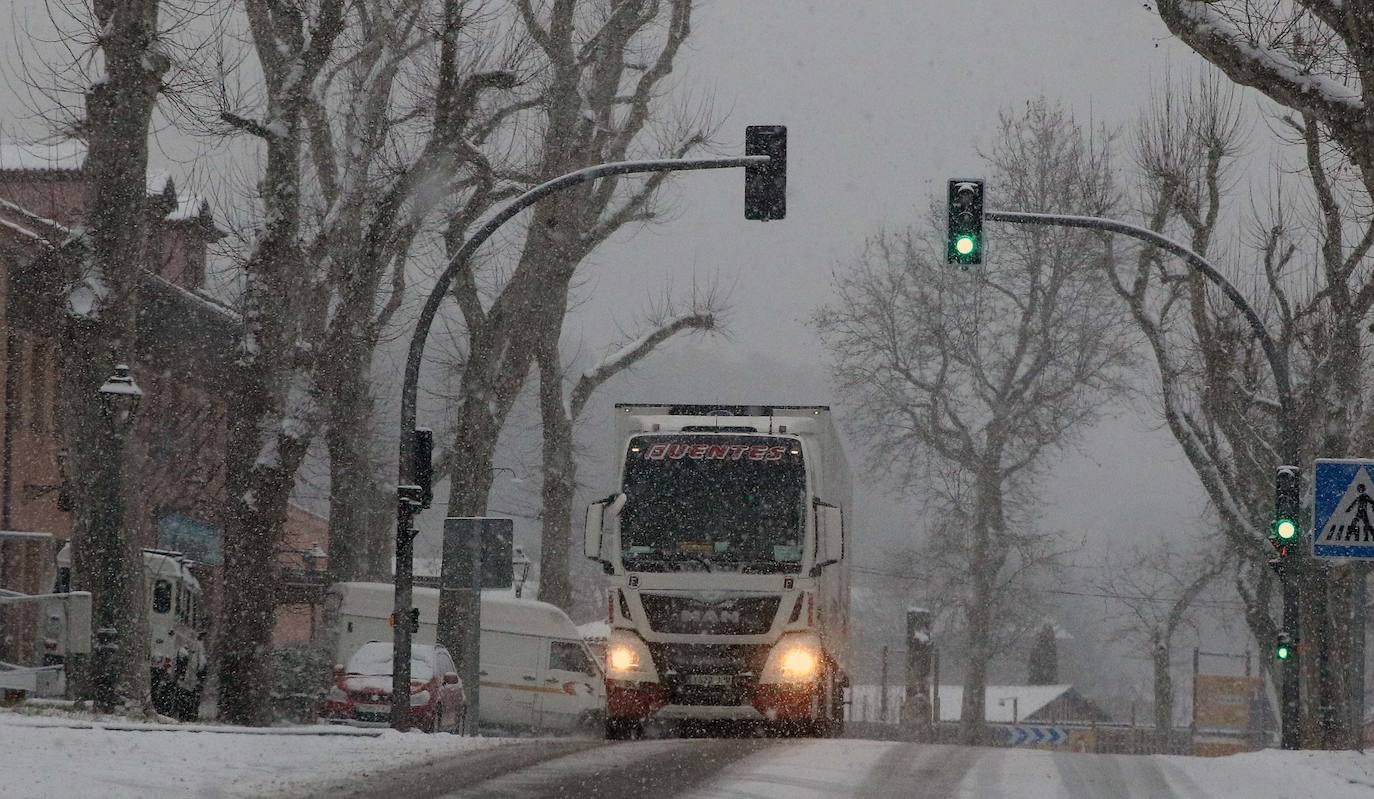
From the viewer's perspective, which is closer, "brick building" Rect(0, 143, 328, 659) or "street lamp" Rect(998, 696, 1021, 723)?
"brick building" Rect(0, 143, 328, 659)

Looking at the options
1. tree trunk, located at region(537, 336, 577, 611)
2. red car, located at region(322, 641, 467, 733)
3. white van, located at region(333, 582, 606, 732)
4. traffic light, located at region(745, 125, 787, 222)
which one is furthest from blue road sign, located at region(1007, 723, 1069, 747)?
traffic light, located at region(745, 125, 787, 222)

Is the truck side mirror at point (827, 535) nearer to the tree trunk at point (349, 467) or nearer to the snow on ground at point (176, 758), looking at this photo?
the snow on ground at point (176, 758)

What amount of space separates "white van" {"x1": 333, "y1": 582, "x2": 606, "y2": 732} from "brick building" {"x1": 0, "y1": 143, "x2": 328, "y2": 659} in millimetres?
5553

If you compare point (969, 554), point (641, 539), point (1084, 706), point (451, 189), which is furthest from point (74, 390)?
point (1084, 706)

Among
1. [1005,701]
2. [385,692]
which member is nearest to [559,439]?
[385,692]

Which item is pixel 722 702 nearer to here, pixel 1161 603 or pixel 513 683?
pixel 513 683

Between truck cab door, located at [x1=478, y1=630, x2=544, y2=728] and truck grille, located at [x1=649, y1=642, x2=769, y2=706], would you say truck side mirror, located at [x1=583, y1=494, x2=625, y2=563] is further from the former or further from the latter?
truck cab door, located at [x1=478, y1=630, x2=544, y2=728]

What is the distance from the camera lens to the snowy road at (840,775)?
11.1 meters

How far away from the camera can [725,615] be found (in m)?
18.0

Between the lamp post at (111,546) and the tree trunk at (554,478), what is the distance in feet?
48.6

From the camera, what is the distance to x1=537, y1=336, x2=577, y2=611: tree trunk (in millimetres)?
33031

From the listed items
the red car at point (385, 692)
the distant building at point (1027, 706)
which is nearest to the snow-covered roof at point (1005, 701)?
the distant building at point (1027, 706)

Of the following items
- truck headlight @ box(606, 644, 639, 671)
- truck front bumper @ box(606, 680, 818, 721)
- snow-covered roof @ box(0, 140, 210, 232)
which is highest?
snow-covered roof @ box(0, 140, 210, 232)

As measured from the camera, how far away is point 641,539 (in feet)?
59.4
